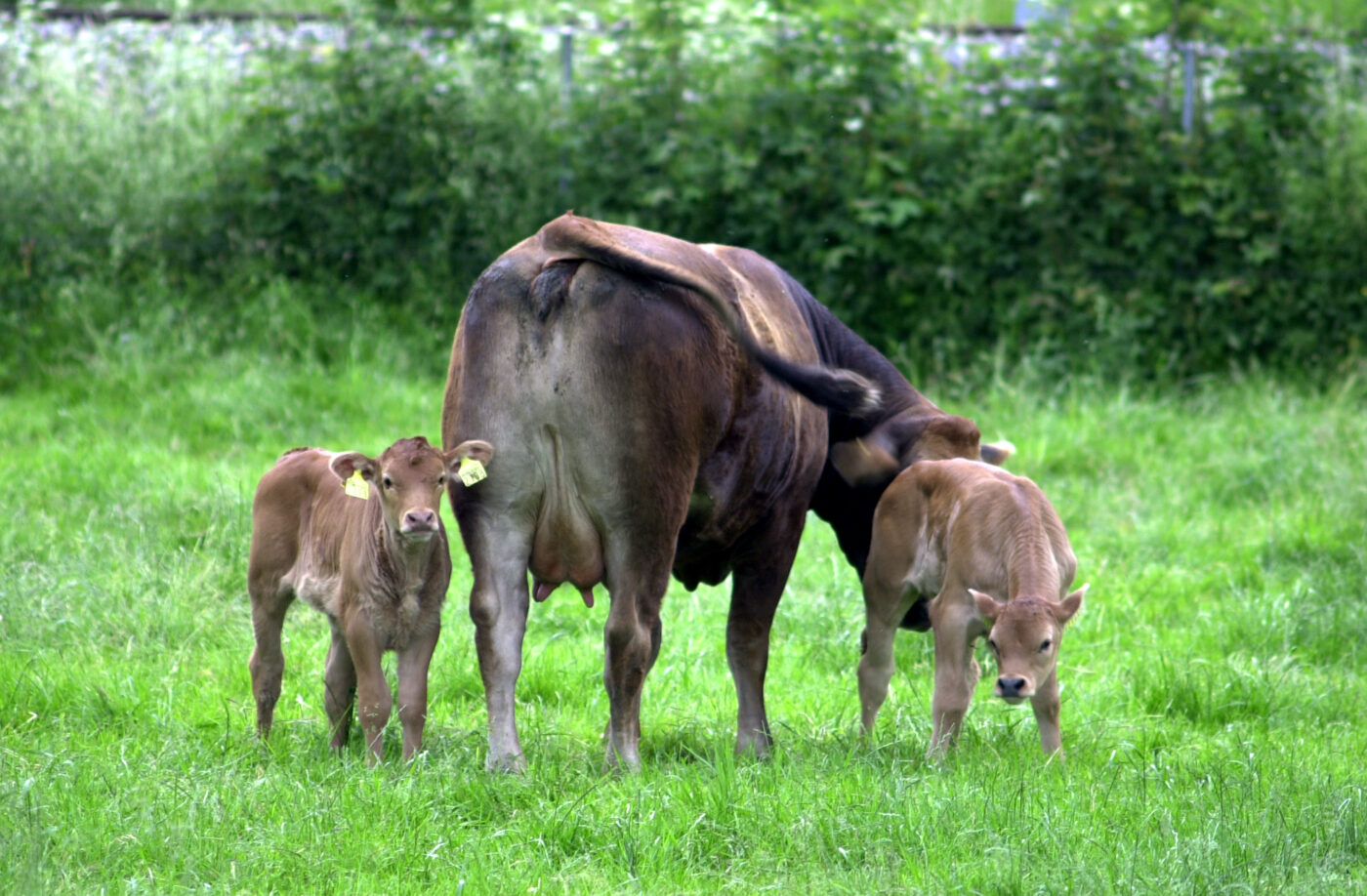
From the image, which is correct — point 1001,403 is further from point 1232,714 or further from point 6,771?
point 6,771

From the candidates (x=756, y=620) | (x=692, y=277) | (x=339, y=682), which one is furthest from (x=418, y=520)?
(x=756, y=620)

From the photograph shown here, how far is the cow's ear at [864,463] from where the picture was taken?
612 cm

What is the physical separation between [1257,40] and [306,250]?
731 centimetres

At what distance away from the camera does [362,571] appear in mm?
4980

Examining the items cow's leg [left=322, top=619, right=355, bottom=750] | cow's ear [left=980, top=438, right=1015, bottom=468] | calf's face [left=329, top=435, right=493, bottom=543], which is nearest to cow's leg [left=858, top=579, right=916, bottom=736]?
cow's ear [left=980, top=438, right=1015, bottom=468]

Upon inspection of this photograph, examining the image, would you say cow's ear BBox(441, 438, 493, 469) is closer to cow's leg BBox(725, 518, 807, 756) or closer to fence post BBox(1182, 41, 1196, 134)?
cow's leg BBox(725, 518, 807, 756)

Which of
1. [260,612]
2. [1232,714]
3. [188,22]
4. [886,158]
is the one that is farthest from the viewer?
[188,22]

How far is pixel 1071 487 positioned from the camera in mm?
9070

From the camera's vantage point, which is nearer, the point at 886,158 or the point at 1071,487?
the point at 1071,487

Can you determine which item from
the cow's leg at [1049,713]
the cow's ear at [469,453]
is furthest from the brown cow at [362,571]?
the cow's leg at [1049,713]

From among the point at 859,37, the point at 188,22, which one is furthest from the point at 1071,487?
the point at 188,22

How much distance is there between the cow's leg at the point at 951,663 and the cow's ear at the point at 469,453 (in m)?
1.60

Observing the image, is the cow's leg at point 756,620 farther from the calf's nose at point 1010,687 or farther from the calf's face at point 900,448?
the calf's nose at point 1010,687

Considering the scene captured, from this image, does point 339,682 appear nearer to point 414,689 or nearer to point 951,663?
point 414,689
